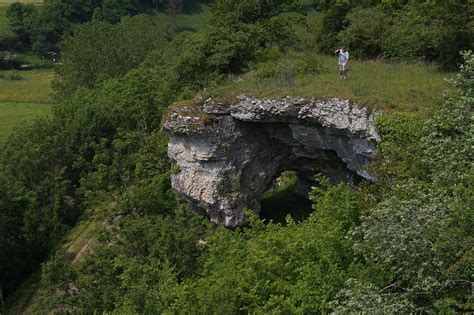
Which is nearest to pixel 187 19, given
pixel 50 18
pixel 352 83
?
pixel 50 18

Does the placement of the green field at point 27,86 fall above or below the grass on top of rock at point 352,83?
below

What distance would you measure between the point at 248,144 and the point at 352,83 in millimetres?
6374

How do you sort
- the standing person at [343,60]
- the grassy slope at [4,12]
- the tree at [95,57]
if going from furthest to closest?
the grassy slope at [4,12] < the tree at [95,57] < the standing person at [343,60]

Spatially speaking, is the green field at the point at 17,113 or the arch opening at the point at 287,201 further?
the green field at the point at 17,113

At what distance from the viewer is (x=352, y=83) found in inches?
1047

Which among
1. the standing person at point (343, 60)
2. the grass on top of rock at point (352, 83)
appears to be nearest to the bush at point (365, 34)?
the grass on top of rock at point (352, 83)

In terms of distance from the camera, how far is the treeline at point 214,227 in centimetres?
1370

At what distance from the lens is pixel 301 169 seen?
33.8m

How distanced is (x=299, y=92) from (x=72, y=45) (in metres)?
39.9

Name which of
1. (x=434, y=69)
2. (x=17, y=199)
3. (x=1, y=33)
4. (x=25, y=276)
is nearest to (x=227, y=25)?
(x=434, y=69)

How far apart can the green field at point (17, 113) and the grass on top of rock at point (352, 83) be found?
40397 mm

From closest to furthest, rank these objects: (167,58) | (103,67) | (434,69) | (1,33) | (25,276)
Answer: (434,69) → (25,276) → (167,58) → (103,67) → (1,33)

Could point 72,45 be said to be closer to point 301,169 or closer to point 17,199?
point 17,199

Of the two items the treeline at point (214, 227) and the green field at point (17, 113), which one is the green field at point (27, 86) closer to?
the green field at point (17, 113)
